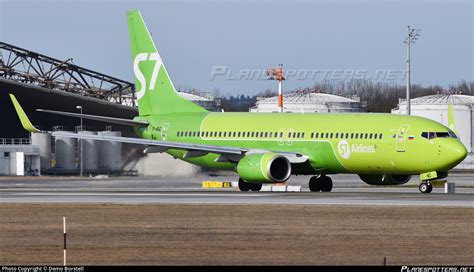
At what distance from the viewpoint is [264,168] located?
5159 centimetres

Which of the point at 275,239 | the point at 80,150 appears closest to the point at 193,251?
the point at 275,239

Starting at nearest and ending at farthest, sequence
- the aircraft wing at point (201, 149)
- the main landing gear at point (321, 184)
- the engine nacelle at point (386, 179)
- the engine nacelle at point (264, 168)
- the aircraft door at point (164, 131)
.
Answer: the engine nacelle at point (264, 168) → the aircraft wing at point (201, 149) → the engine nacelle at point (386, 179) → the main landing gear at point (321, 184) → the aircraft door at point (164, 131)

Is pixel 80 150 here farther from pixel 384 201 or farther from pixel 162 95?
pixel 384 201

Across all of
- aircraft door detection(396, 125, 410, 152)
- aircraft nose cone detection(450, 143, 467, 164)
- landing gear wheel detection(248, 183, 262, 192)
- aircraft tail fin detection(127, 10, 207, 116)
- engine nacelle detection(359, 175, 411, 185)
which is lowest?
landing gear wheel detection(248, 183, 262, 192)

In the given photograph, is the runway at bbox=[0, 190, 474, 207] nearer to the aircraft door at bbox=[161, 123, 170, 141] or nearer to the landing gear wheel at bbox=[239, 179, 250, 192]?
the landing gear wheel at bbox=[239, 179, 250, 192]

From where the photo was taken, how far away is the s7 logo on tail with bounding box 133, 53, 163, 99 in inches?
2426

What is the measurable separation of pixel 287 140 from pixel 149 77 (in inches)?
409

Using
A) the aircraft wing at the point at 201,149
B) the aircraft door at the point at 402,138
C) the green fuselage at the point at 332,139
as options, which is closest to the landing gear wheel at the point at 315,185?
the green fuselage at the point at 332,139

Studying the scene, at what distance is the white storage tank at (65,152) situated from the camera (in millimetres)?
91562

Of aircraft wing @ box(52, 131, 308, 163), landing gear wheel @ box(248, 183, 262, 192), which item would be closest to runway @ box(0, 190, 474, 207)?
aircraft wing @ box(52, 131, 308, 163)

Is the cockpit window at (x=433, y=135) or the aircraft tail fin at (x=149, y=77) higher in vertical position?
the aircraft tail fin at (x=149, y=77)

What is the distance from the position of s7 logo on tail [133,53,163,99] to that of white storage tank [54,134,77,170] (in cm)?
3003

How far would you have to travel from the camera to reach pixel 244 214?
38.0 metres

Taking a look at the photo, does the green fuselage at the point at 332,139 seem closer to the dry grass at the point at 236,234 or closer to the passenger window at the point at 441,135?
the passenger window at the point at 441,135
